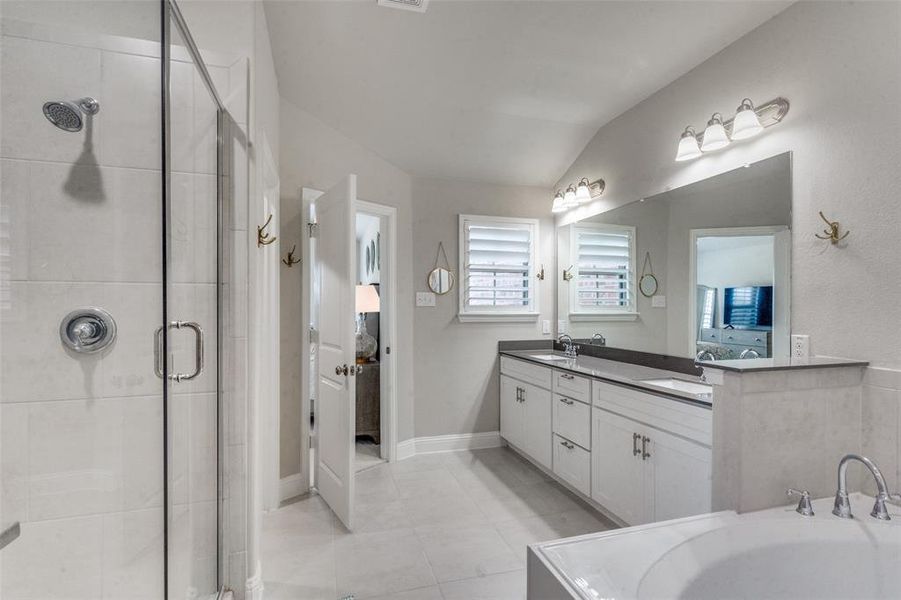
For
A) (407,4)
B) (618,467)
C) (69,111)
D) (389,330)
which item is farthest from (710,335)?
(69,111)

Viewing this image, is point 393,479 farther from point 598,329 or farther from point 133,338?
point 133,338

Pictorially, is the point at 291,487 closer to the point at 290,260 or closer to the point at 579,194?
the point at 290,260

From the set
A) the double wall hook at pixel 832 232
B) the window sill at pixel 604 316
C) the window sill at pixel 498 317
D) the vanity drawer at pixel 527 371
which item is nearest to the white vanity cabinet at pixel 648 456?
the vanity drawer at pixel 527 371

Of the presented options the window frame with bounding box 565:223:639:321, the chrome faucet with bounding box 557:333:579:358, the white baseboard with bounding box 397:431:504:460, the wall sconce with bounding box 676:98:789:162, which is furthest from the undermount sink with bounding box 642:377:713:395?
the white baseboard with bounding box 397:431:504:460

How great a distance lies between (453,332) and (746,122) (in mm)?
2359

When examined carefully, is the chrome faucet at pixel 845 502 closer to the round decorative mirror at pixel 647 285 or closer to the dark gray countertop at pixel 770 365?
the dark gray countertop at pixel 770 365

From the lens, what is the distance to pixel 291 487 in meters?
2.72

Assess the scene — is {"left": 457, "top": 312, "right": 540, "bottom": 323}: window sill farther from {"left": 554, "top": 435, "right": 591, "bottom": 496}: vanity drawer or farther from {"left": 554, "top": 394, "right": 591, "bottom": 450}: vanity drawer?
{"left": 554, "top": 435, "right": 591, "bottom": 496}: vanity drawer

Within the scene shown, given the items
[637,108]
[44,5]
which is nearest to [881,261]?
[637,108]

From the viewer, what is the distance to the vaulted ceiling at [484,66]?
210 centimetres

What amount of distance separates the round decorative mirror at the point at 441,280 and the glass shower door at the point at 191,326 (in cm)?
196

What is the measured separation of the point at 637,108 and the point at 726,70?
67 cm

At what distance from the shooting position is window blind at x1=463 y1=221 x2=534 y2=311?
359 centimetres

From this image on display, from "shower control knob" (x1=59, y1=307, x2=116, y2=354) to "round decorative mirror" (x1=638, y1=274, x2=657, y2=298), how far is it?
9.02 ft
